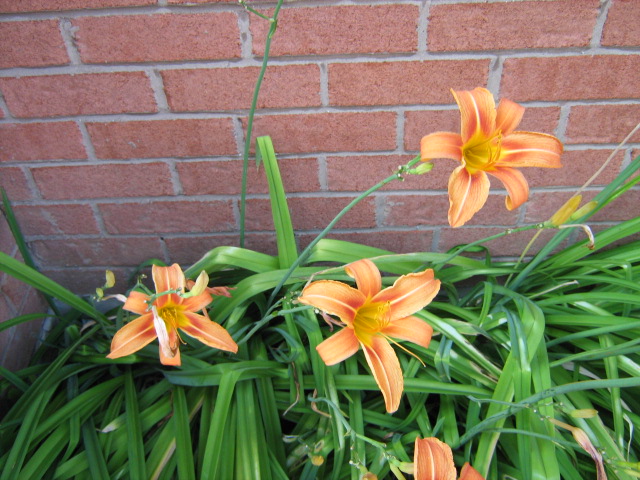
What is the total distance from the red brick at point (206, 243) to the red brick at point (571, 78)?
71cm

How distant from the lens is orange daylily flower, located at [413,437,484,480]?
69 centimetres

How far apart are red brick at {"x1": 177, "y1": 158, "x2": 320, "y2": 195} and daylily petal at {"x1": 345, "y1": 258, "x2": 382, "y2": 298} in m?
0.55

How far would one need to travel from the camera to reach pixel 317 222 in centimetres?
126

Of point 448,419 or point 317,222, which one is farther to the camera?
point 317,222

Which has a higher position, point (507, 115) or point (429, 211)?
point (507, 115)

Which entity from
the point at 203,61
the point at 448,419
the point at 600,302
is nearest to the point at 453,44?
the point at 203,61

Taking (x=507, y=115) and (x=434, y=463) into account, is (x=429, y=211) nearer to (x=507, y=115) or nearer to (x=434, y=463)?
(x=507, y=115)

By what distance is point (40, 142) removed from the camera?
111cm

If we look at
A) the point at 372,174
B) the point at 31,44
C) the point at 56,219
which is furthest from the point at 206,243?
the point at 31,44

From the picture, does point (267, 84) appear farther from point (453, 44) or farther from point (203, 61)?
point (453, 44)

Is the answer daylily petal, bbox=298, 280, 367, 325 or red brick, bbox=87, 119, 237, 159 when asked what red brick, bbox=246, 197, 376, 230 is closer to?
red brick, bbox=87, 119, 237, 159

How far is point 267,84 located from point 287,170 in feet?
0.71

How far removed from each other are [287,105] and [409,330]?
1.97ft

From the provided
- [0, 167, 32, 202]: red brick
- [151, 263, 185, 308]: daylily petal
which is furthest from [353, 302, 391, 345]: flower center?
[0, 167, 32, 202]: red brick
